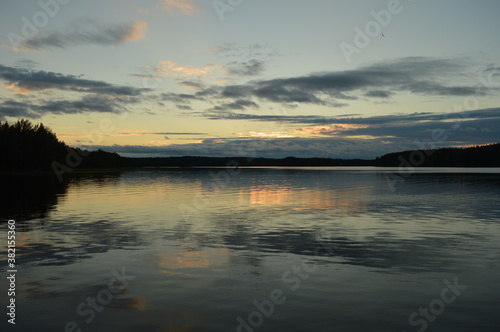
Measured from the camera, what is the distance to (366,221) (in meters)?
32.6

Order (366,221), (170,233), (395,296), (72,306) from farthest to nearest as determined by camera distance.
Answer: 1. (366,221)
2. (170,233)
3. (395,296)
4. (72,306)

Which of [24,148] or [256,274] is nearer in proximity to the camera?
[256,274]

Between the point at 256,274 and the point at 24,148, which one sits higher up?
the point at 24,148

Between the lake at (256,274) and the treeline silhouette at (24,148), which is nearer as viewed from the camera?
the lake at (256,274)

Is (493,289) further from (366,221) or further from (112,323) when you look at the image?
A: (366,221)

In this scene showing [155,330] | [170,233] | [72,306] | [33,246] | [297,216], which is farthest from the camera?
[297,216]

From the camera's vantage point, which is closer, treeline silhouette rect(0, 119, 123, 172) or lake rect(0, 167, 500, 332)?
lake rect(0, 167, 500, 332)

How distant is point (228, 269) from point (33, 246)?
38.0 feet

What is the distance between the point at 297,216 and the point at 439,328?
24547 millimetres

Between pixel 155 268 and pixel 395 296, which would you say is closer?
pixel 395 296

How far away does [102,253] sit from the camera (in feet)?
68.2

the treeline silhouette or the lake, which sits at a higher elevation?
the treeline silhouette

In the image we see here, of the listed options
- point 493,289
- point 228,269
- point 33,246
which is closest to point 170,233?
point 33,246

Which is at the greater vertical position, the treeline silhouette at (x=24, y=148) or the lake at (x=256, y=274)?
the treeline silhouette at (x=24, y=148)
